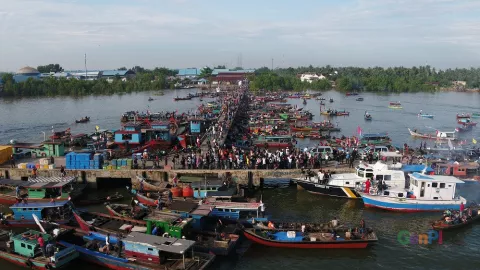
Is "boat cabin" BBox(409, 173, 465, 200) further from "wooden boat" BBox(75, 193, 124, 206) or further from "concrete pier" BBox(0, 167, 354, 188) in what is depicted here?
"wooden boat" BBox(75, 193, 124, 206)

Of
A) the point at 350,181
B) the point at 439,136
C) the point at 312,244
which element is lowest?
the point at 312,244

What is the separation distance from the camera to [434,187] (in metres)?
24.9

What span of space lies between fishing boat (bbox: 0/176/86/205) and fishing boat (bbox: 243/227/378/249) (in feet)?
37.8

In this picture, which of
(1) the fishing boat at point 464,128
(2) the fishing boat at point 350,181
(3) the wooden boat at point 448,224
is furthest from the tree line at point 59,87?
(3) the wooden boat at point 448,224

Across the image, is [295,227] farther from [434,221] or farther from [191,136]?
[191,136]

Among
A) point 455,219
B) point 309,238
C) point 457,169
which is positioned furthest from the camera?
point 457,169

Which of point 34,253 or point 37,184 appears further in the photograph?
point 37,184

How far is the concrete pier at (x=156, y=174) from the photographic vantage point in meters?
29.6

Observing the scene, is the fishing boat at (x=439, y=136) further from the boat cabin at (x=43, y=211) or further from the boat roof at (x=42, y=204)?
the boat roof at (x=42, y=204)

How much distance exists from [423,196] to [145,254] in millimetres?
17306

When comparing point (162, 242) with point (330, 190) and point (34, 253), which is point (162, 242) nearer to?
point (34, 253)

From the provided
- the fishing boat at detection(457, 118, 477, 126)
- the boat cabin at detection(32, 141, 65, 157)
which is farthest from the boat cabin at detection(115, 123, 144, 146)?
the fishing boat at detection(457, 118, 477, 126)

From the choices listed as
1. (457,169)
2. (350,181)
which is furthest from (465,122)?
(350,181)

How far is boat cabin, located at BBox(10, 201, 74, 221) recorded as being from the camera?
22.5m
